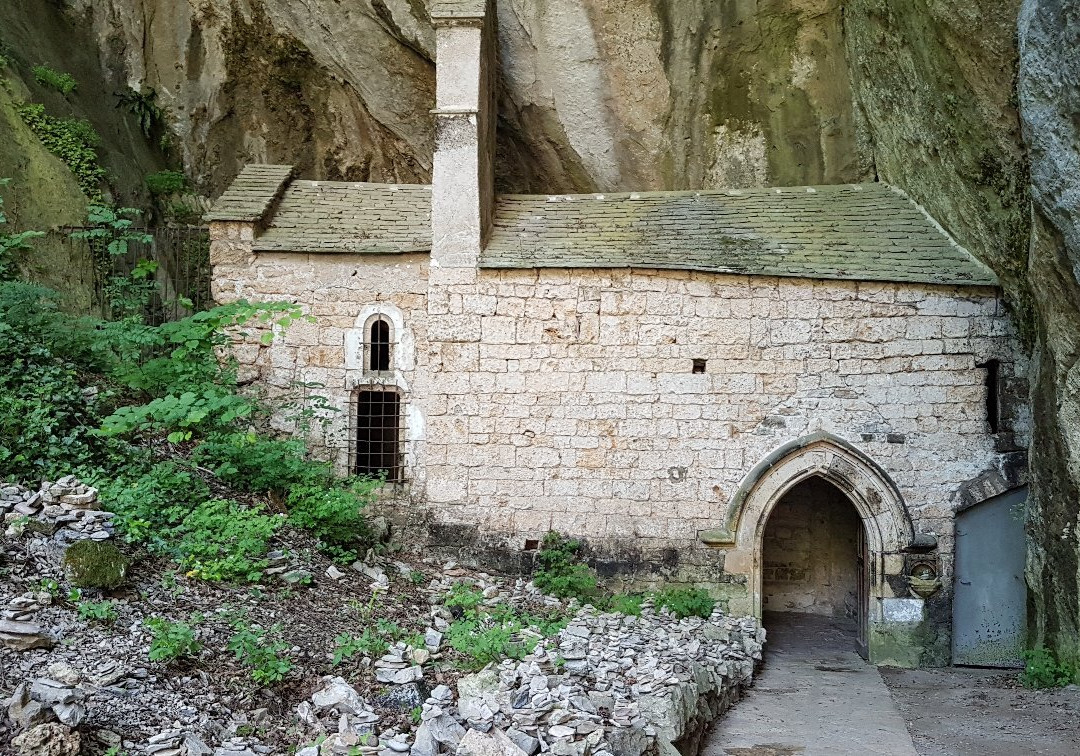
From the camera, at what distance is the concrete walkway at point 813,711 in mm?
7859

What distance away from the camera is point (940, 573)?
10891 millimetres

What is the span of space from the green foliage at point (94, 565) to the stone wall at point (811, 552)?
10.0m

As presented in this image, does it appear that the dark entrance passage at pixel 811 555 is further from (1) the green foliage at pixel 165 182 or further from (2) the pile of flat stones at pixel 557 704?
(1) the green foliage at pixel 165 182

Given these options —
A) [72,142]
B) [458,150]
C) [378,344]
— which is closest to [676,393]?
[378,344]

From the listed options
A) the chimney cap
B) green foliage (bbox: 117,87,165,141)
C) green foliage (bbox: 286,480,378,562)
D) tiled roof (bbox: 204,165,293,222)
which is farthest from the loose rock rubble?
green foliage (bbox: 117,87,165,141)

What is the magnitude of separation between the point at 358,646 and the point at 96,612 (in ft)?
6.95

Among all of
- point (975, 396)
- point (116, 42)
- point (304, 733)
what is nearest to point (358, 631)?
point (304, 733)

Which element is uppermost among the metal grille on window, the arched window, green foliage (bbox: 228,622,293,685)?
the arched window

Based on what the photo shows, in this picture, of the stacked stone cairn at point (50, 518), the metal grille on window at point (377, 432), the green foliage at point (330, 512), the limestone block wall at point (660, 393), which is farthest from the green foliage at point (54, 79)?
the stacked stone cairn at point (50, 518)

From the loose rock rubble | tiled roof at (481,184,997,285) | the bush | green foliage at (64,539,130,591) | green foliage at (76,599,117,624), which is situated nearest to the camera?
the loose rock rubble

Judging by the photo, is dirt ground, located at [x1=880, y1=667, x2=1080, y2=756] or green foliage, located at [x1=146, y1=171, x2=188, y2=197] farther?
A: green foliage, located at [x1=146, y1=171, x2=188, y2=197]

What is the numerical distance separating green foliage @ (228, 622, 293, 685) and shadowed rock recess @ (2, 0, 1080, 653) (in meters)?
7.87

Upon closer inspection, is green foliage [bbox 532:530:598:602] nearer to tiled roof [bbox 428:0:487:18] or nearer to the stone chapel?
the stone chapel

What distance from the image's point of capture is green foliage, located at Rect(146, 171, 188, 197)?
1556cm
